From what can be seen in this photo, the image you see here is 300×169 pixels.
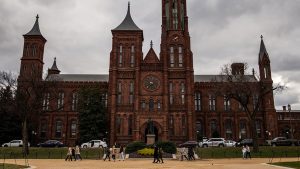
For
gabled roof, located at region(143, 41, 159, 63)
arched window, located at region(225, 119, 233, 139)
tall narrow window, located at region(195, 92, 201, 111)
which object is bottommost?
arched window, located at region(225, 119, 233, 139)

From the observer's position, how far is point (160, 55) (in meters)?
64.1

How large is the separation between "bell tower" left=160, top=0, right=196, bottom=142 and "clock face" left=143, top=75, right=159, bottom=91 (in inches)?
71.8

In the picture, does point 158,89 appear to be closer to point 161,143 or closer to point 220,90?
point 220,90

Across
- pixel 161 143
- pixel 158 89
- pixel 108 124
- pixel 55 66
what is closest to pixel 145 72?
pixel 158 89

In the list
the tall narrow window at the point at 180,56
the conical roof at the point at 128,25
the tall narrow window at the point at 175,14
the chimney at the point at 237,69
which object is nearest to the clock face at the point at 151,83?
the tall narrow window at the point at 180,56

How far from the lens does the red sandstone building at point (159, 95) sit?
58406mm

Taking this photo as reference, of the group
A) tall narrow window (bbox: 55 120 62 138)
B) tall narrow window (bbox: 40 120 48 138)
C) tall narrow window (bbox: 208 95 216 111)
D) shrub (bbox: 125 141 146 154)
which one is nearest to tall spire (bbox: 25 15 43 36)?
tall narrow window (bbox: 40 120 48 138)

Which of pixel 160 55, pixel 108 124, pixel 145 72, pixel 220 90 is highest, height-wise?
pixel 160 55

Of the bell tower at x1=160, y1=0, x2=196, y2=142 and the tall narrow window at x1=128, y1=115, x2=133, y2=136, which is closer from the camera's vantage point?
the tall narrow window at x1=128, y1=115, x2=133, y2=136

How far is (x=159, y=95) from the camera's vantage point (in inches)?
2370

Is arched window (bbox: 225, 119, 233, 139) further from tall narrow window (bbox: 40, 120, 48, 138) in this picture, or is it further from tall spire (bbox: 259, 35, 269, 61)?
tall narrow window (bbox: 40, 120, 48, 138)

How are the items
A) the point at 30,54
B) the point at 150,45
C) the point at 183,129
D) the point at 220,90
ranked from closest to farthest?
the point at 220,90, the point at 183,129, the point at 150,45, the point at 30,54

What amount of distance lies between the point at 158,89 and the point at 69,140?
2449 cm

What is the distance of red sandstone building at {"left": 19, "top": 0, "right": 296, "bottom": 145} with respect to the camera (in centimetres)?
5841
